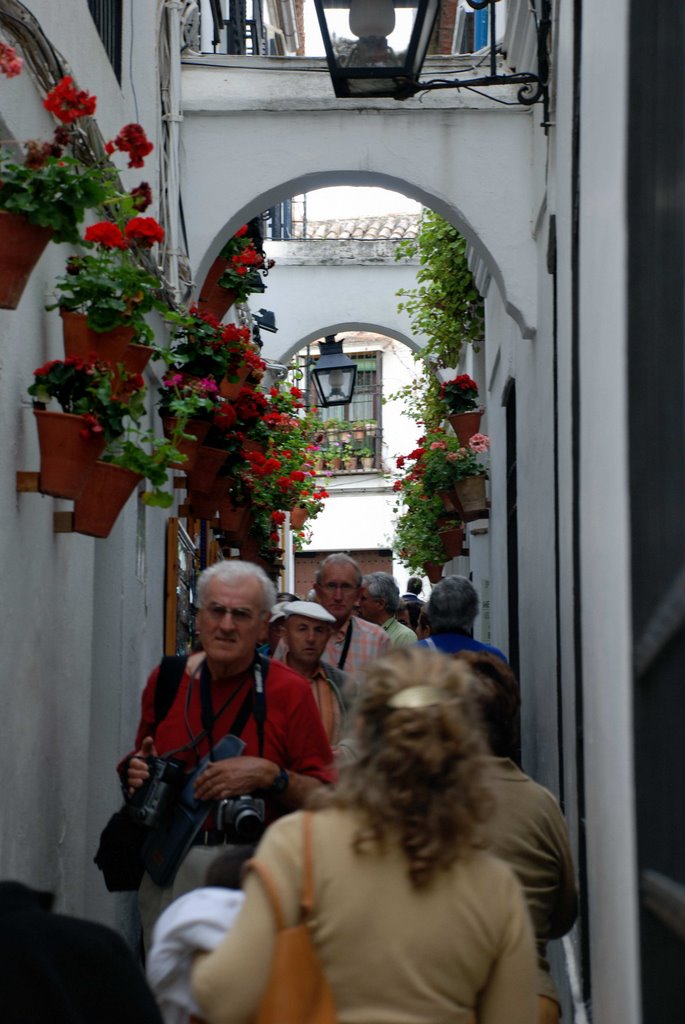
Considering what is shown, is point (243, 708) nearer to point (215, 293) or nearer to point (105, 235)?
point (105, 235)

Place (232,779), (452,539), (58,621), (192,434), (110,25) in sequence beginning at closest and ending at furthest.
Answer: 1. (232,779)
2. (58,621)
3. (110,25)
4. (192,434)
5. (452,539)

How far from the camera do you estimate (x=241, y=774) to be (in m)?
3.99

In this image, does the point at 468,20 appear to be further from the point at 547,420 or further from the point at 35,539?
the point at 35,539

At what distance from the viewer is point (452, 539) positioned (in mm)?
15008

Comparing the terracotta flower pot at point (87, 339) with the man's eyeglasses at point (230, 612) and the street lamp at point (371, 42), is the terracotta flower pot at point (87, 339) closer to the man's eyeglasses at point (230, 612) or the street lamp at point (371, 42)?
the man's eyeglasses at point (230, 612)

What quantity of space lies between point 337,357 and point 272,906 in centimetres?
1310

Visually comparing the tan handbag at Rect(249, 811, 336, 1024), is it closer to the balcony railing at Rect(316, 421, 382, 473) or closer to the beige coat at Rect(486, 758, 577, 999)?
the beige coat at Rect(486, 758, 577, 999)

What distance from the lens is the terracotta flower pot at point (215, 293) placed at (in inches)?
360

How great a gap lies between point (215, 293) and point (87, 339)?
4.51 m

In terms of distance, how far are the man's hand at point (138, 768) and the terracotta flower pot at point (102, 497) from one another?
1.02 meters

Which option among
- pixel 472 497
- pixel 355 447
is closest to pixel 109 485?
pixel 472 497

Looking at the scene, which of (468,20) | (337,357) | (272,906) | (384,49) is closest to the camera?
(272,906)

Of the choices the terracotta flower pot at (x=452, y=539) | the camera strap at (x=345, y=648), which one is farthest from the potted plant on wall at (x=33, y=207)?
the terracotta flower pot at (x=452, y=539)

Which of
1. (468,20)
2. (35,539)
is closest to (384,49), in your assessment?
(35,539)
